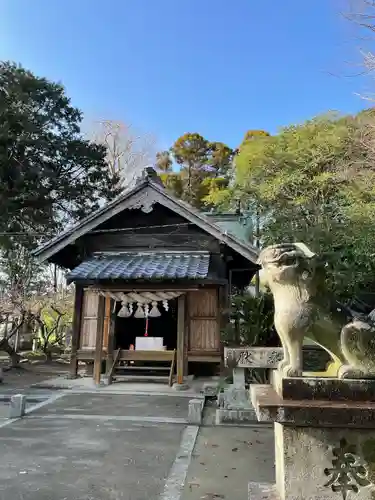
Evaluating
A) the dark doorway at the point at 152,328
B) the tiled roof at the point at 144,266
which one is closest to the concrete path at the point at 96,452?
the tiled roof at the point at 144,266

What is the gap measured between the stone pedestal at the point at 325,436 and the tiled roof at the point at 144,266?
782 cm

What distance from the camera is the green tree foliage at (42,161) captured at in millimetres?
19828

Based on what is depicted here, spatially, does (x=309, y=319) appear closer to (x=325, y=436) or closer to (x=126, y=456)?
(x=325, y=436)

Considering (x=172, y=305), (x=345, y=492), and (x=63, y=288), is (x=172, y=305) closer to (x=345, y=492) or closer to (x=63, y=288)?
(x=63, y=288)

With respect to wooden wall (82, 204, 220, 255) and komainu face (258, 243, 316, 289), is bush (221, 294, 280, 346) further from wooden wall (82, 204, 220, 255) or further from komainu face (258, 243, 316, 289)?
komainu face (258, 243, 316, 289)

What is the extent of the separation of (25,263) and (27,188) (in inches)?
160

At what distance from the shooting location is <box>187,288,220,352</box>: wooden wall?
39.1ft

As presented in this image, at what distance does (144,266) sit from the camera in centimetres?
1186

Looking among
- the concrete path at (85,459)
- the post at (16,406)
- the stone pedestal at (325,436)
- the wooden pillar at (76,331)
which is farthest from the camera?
the wooden pillar at (76,331)

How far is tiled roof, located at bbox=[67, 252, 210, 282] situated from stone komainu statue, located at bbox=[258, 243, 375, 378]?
295 inches

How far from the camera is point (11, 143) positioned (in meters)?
19.9

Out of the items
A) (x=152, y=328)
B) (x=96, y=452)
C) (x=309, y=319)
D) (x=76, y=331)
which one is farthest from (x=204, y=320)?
(x=309, y=319)

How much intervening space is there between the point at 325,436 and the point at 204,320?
9180 millimetres

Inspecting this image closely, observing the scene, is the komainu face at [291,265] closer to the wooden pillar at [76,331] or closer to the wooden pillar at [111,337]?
the wooden pillar at [111,337]
